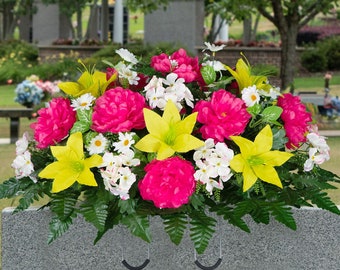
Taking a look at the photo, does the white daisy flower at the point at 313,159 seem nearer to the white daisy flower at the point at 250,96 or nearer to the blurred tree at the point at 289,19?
the white daisy flower at the point at 250,96

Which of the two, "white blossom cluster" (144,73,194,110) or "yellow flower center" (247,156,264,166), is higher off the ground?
"white blossom cluster" (144,73,194,110)

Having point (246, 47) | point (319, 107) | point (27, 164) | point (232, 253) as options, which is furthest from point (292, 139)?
point (246, 47)

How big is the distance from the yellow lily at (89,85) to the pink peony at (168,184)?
27.0 inches

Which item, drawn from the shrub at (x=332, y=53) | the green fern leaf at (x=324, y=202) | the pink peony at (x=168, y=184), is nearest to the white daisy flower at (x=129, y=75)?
the pink peony at (x=168, y=184)

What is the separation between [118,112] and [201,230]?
0.64 m

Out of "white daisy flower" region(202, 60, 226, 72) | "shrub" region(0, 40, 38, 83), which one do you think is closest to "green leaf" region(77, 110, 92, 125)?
"white daisy flower" region(202, 60, 226, 72)

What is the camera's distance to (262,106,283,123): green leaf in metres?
4.25

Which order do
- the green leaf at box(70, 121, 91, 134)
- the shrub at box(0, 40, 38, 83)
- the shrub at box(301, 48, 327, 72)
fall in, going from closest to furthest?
the green leaf at box(70, 121, 91, 134) → the shrub at box(0, 40, 38, 83) → the shrub at box(301, 48, 327, 72)

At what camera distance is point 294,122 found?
4.40 meters

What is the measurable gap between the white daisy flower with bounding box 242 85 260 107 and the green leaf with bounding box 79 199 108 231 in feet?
2.69

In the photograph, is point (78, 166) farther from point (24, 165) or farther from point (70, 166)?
point (24, 165)

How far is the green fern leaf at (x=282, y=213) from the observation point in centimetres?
401

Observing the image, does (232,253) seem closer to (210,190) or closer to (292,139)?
(210,190)

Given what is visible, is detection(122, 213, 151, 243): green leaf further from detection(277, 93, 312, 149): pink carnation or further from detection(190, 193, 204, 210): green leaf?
detection(277, 93, 312, 149): pink carnation
